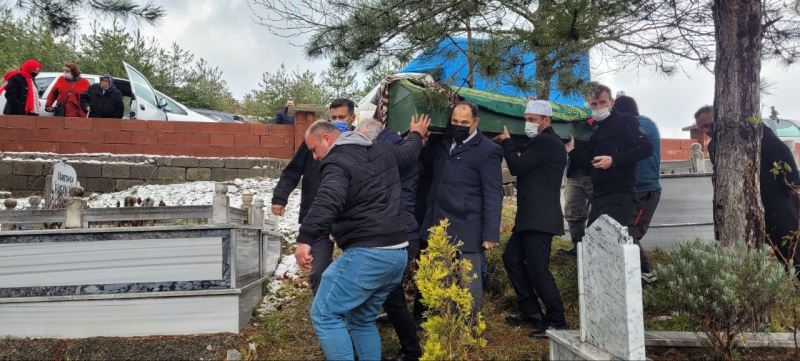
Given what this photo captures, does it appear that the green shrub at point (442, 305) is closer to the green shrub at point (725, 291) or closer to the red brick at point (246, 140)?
the green shrub at point (725, 291)

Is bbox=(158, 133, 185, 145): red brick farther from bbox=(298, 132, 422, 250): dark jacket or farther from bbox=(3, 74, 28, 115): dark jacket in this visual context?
bbox=(298, 132, 422, 250): dark jacket

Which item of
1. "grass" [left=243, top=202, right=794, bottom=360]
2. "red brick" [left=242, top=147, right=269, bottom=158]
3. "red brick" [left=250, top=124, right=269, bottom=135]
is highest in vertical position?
"red brick" [left=250, top=124, right=269, bottom=135]

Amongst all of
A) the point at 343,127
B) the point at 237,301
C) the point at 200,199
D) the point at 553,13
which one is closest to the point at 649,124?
the point at 553,13

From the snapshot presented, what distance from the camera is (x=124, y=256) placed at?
442 cm

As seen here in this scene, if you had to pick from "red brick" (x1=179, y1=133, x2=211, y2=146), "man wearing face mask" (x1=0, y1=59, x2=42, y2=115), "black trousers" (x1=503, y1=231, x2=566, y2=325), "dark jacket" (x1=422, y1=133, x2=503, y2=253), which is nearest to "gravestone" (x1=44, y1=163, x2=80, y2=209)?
"dark jacket" (x1=422, y1=133, x2=503, y2=253)

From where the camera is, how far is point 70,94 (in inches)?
400

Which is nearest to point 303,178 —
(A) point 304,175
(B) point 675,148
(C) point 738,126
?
(A) point 304,175

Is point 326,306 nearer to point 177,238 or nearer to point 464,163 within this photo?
point 464,163

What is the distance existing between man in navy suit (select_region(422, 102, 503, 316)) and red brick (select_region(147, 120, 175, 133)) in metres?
7.28

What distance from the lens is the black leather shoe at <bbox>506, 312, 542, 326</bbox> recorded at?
4.19 metres

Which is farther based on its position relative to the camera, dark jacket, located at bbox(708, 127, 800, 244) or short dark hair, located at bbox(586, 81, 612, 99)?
short dark hair, located at bbox(586, 81, 612, 99)

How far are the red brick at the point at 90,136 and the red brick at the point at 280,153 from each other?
2.78 m

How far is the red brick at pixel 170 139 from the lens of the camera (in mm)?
9922

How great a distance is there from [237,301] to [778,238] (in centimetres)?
413
